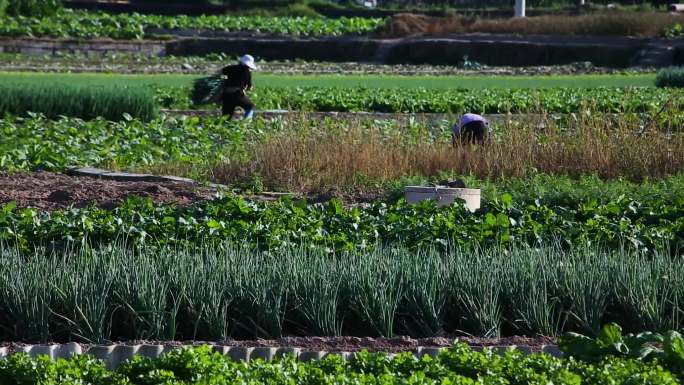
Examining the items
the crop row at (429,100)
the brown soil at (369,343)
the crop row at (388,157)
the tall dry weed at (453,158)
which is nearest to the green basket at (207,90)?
the crop row at (429,100)

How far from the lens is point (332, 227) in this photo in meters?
9.42

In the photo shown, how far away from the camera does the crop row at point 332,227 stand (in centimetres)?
902

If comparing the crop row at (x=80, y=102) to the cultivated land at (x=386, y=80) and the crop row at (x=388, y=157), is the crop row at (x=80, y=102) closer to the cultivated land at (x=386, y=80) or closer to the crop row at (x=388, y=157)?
the crop row at (x=388, y=157)

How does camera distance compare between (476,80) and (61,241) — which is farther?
(476,80)

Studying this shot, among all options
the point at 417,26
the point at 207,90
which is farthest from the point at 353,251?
the point at 417,26

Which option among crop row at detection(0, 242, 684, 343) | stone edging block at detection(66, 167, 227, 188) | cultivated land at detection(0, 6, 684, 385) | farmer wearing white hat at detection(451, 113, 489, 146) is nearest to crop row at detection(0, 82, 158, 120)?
cultivated land at detection(0, 6, 684, 385)

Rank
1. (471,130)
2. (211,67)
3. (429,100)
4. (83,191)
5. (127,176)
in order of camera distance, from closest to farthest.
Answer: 1. (83,191)
2. (127,176)
3. (471,130)
4. (429,100)
5. (211,67)

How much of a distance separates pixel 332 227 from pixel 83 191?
380 centimetres

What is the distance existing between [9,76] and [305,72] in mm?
9317

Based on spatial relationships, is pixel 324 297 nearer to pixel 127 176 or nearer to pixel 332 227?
pixel 332 227

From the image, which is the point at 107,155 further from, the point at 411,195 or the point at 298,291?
the point at 298,291

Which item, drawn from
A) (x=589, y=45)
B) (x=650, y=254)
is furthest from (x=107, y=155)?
(x=589, y=45)

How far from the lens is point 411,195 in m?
11.3

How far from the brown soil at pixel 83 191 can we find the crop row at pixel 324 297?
4.04 metres
